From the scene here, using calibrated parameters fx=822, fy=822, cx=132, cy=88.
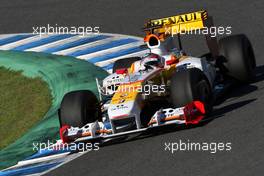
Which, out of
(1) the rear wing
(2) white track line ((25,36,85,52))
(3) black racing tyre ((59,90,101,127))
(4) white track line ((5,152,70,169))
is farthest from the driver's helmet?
(2) white track line ((25,36,85,52))

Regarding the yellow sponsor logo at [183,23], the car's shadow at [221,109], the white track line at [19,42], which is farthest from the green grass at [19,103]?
the yellow sponsor logo at [183,23]

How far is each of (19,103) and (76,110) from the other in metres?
4.45

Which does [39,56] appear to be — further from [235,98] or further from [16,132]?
[235,98]

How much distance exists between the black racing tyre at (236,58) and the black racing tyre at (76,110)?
8.96 feet

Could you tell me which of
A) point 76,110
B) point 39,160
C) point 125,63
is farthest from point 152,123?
point 125,63

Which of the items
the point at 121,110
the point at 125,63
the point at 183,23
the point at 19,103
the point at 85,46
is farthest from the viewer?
the point at 85,46

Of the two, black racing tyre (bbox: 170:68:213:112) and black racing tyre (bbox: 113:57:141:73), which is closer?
black racing tyre (bbox: 170:68:213:112)

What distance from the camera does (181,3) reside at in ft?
73.3

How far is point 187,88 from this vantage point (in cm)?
1322

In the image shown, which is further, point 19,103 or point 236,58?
point 19,103

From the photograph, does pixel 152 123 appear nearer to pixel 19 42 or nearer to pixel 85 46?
pixel 85 46

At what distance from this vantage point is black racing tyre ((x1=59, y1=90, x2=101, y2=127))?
13.6 metres

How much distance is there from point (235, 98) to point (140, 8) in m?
8.86

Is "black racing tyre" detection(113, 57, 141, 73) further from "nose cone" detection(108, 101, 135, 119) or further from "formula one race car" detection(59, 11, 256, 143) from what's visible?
"nose cone" detection(108, 101, 135, 119)
